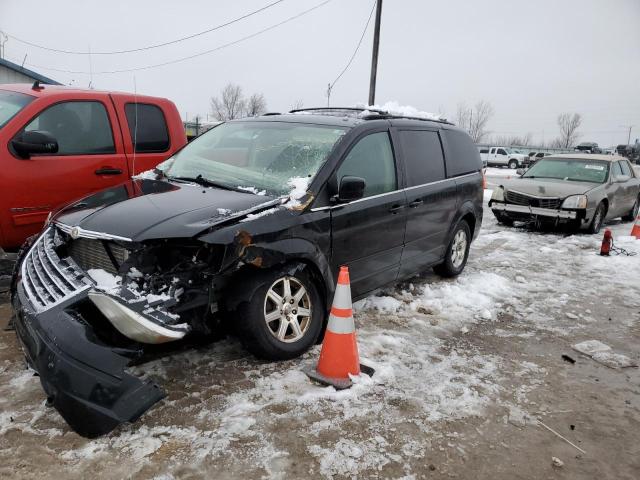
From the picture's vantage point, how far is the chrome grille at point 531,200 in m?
9.70

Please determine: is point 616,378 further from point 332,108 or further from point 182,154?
point 182,154

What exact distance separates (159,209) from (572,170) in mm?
10066

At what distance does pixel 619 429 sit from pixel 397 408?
55.9 inches

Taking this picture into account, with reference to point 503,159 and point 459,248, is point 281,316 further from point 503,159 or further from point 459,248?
point 503,159

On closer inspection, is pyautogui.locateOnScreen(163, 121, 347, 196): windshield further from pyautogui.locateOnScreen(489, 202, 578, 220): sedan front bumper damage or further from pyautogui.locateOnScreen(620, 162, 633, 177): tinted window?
pyautogui.locateOnScreen(620, 162, 633, 177): tinted window

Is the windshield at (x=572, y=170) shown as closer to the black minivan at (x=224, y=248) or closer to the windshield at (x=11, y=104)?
the black minivan at (x=224, y=248)

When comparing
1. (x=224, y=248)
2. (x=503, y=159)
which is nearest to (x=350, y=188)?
(x=224, y=248)

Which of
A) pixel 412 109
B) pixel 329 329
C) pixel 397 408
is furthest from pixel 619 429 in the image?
pixel 412 109

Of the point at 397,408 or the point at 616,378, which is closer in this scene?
the point at 397,408

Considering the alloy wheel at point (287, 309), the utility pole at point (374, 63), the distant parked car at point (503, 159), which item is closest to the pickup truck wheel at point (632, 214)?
the utility pole at point (374, 63)

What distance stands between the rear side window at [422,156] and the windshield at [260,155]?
37.2 inches

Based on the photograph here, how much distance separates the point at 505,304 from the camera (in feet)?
17.9

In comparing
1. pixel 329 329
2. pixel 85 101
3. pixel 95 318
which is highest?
pixel 85 101

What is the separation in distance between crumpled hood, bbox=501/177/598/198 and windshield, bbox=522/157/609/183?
0.91ft
